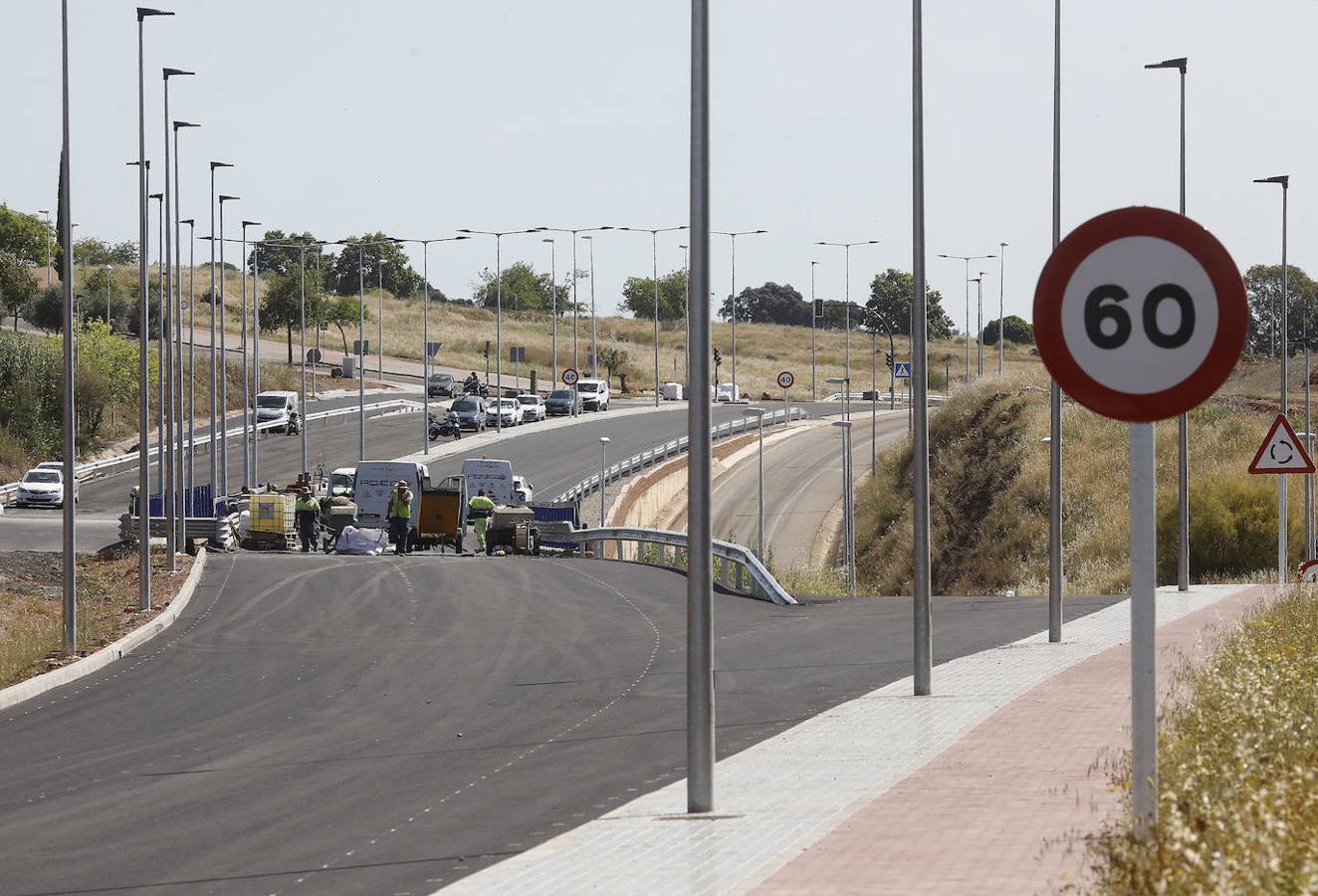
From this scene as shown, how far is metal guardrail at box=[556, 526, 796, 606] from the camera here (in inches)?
1264

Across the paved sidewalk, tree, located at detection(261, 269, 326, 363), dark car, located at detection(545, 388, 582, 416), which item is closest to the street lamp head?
the paved sidewalk

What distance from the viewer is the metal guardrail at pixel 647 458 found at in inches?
2753

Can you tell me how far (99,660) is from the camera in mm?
23656

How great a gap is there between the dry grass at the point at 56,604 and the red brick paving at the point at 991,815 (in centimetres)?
1347

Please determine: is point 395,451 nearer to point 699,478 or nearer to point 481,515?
point 481,515

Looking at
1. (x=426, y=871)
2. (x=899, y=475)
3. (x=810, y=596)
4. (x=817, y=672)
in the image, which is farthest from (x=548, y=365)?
(x=426, y=871)

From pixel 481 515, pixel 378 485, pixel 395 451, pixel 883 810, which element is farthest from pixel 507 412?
pixel 883 810

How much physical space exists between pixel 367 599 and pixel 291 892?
21.2 metres

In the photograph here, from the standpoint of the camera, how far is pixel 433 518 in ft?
155

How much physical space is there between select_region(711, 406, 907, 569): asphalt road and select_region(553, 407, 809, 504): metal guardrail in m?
1.92

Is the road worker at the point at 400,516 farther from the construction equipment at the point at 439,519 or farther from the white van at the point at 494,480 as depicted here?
the white van at the point at 494,480

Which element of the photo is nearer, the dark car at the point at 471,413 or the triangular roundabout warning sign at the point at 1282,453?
the triangular roundabout warning sign at the point at 1282,453

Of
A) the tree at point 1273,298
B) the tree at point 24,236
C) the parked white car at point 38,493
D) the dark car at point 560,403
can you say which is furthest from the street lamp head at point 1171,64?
the tree at point 24,236

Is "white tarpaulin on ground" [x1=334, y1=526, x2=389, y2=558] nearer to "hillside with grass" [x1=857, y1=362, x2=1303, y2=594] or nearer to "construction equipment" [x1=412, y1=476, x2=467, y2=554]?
"construction equipment" [x1=412, y1=476, x2=467, y2=554]
